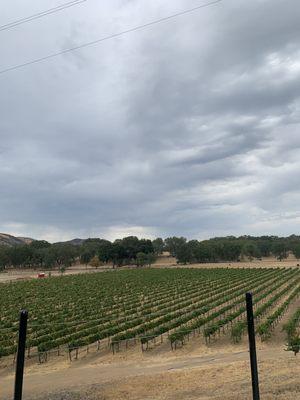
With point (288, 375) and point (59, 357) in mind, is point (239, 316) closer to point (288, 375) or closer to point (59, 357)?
point (59, 357)

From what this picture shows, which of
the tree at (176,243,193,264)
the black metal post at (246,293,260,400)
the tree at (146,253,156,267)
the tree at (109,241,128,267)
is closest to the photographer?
the black metal post at (246,293,260,400)

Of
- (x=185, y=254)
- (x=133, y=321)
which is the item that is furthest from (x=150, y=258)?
(x=133, y=321)

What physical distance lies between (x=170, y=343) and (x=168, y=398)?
1699cm

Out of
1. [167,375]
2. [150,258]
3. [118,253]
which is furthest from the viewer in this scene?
[118,253]

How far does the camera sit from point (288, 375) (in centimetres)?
1697

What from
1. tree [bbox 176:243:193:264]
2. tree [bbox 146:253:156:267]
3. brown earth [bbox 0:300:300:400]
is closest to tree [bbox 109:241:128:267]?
tree [bbox 146:253:156:267]

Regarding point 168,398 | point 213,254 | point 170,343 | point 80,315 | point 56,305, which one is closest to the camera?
point 168,398

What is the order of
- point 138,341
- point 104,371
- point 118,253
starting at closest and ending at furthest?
point 104,371, point 138,341, point 118,253

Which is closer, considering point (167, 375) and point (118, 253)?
point (167, 375)

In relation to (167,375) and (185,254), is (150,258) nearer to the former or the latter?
(185,254)

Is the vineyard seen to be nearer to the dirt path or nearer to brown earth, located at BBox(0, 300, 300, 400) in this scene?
brown earth, located at BBox(0, 300, 300, 400)

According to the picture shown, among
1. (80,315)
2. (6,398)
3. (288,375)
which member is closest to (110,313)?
(80,315)

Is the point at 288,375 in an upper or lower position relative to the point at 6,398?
upper

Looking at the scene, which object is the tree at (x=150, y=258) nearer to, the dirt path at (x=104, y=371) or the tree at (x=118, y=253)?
the tree at (x=118, y=253)
